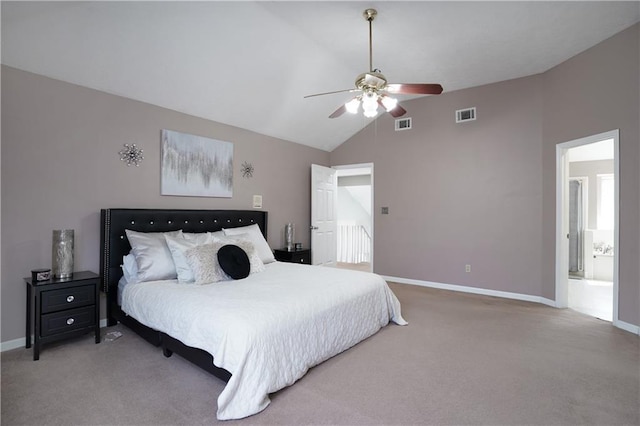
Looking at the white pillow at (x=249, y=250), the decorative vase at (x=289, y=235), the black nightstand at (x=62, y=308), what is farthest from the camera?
the decorative vase at (x=289, y=235)

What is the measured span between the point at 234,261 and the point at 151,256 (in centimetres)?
80

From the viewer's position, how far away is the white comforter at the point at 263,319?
190 cm

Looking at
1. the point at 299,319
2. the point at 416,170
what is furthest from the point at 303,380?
the point at 416,170

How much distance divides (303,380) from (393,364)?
737 mm

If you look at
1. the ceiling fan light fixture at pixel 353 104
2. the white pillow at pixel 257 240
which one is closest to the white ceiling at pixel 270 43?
the ceiling fan light fixture at pixel 353 104

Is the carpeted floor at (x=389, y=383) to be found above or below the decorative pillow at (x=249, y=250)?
below

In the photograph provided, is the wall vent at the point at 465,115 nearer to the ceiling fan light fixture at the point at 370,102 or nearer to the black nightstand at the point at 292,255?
the ceiling fan light fixture at the point at 370,102

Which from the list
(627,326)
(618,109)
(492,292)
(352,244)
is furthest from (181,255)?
(352,244)

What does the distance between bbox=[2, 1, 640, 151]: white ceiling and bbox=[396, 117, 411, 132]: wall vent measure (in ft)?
3.14

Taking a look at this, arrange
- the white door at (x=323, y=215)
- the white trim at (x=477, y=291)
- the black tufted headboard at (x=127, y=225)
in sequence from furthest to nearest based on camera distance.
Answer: the white door at (x=323, y=215) → the white trim at (x=477, y=291) → the black tufted headboard at (x=127, y=225)

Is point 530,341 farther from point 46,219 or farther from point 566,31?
point 46,219

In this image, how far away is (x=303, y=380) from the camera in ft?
7.43

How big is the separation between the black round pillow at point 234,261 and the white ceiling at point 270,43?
6.38 feet

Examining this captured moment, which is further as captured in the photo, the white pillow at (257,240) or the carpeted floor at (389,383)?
the white pillow at (257,240)
